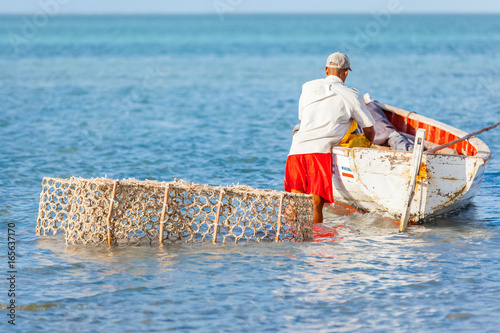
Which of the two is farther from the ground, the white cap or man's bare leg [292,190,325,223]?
the white cap

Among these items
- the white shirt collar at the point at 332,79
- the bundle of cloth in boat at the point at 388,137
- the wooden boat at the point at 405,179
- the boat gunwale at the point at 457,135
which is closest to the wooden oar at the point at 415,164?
the wooden boat at the point at 405,179

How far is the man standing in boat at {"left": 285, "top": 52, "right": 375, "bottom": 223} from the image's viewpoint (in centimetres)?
753

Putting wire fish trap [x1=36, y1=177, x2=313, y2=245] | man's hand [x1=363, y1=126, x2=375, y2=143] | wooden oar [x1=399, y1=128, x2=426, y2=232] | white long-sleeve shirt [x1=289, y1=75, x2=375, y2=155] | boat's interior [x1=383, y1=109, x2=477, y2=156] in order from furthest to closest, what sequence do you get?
boat's interior [x1=383, y1=109, x2=477, y2=156], man's hand [x1=363, y1=126, x2=375, y2=143], white long-sleeve shirt [x1=289, y1=75, x2=375, y2=155], wooden oar [x1=399, y1=128, x2=426, y2=232], wire fish trap [x1=36, y1=177, x2=313, y2=245]

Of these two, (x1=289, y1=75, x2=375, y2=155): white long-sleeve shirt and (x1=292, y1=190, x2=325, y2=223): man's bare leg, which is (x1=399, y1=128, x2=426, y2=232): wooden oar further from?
(x1=292, y1=190, x2=325, y2=223): man's bare leg

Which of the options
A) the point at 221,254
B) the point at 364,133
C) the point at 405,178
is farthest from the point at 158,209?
the point at 405,178

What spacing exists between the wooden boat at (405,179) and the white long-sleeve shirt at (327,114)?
0.22 metres

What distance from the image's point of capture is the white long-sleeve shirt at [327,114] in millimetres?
7516

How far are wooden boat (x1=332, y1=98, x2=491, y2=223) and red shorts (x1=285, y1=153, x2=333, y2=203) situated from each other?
224 millimetres

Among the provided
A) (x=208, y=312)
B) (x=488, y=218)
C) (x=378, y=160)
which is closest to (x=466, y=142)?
(x=488, y=218)

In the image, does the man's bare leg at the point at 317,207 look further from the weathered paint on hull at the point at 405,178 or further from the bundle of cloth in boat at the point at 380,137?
the bundle of cloth in boat at the point at 380,137

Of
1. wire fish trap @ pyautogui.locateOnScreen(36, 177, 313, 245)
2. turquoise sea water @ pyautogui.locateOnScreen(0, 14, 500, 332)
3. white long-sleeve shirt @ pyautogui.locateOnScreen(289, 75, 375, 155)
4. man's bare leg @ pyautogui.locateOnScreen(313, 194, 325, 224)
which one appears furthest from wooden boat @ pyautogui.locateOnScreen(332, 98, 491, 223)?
wire fish trap @ pyautogui.locateOnScreen(36, 177, 313, 245)

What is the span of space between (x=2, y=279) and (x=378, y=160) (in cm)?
416

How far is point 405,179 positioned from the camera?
25.0 ft

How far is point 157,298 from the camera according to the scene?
6164 mm
